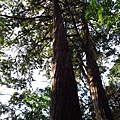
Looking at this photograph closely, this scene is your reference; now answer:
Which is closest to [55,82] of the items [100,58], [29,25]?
[29,25]

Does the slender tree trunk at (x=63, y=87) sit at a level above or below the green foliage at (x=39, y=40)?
below

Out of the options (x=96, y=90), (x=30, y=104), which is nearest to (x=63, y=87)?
(x=96, y=90)

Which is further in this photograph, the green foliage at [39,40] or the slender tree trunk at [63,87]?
the green foliage at [39,40]

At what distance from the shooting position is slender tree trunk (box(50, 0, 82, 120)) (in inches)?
126

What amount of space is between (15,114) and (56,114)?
9.33m

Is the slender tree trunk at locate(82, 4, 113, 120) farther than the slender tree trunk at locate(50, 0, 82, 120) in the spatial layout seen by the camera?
Yes

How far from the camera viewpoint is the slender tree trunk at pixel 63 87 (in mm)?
3189

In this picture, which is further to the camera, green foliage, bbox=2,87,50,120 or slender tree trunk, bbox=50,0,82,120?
green foliage, bbox=2,87,50,120

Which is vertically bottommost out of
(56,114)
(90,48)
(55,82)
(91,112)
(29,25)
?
(56,114)

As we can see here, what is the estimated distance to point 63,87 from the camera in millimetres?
3682

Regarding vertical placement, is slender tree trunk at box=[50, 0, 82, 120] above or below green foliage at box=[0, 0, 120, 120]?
below

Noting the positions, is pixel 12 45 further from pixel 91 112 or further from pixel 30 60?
pixel 91 112

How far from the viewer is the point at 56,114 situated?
10.6 ft

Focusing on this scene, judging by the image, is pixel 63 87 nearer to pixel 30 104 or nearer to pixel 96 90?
pixel 96 90
